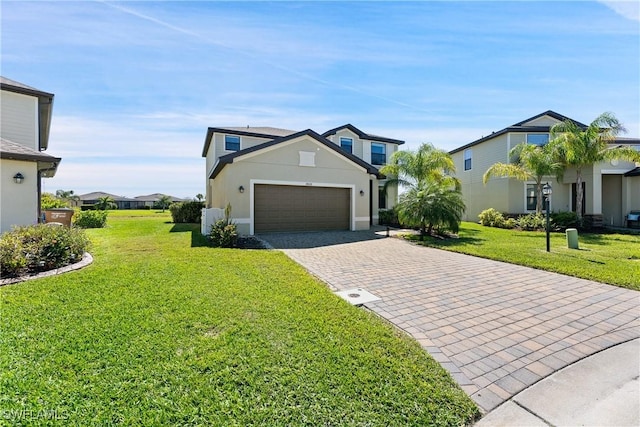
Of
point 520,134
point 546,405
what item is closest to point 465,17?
point 546,405

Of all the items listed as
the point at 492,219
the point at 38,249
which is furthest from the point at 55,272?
the point at 492,219

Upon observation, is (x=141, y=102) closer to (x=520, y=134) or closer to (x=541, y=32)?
(x=541, y=32)

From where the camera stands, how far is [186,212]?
73.3 feet

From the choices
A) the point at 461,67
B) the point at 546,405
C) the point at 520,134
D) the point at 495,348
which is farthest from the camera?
the point at 520,134

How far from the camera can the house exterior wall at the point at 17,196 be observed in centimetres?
1041

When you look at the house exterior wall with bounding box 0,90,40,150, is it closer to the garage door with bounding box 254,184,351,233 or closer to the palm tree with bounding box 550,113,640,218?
the garage door with bounding box 254,184,351,233

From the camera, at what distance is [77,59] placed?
8.95 metres

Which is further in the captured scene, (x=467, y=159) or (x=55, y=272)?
(x=467, y=159)

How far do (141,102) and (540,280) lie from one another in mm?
15603

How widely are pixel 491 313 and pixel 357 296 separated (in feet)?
7.06

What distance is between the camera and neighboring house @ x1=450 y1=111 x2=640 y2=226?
18.6 metres

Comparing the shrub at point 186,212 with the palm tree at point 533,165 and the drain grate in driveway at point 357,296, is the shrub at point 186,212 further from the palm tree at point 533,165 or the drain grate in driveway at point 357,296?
the palm tree at point 533,165

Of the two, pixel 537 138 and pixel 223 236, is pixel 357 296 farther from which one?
pixel 537 138

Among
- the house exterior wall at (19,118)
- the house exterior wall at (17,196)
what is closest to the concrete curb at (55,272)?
the house exterior wall at (17,196)
